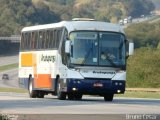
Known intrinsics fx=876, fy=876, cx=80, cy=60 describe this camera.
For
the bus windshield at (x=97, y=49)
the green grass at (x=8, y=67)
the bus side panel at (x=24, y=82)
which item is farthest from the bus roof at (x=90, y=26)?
the green grass at (x=8, y=67)

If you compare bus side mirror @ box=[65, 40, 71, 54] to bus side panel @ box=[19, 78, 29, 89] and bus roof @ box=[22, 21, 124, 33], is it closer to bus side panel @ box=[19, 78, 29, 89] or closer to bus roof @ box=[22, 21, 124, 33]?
bus roof @ box=[22, 21, 124, 33]

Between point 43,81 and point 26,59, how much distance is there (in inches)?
147

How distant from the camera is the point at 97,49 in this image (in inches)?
1430

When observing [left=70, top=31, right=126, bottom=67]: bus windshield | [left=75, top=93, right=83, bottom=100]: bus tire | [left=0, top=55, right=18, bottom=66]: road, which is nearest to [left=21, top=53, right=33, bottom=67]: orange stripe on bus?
[left=75, top=93, right=83, bottom=100]: bus tire

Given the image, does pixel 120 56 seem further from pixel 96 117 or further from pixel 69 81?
pixel 96 117

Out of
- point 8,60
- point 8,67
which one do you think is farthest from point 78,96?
point 8,60

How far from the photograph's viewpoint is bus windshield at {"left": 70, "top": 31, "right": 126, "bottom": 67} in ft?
118

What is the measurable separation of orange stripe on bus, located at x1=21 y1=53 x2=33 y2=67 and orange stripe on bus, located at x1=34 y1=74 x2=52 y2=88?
5.59ft

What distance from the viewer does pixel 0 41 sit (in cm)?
18188

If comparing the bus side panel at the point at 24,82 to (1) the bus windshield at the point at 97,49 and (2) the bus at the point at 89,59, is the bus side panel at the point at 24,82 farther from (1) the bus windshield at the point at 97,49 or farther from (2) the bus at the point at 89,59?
(1) the bus windshield at the point at 97,49

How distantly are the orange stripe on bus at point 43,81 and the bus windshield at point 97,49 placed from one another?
130 inches

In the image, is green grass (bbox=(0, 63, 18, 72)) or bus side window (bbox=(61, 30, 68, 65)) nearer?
bus side window (bbox=(61, 30, 68, 65))

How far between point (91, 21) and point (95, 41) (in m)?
1.81

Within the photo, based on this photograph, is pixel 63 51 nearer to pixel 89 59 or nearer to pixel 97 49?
pixel 89 59
